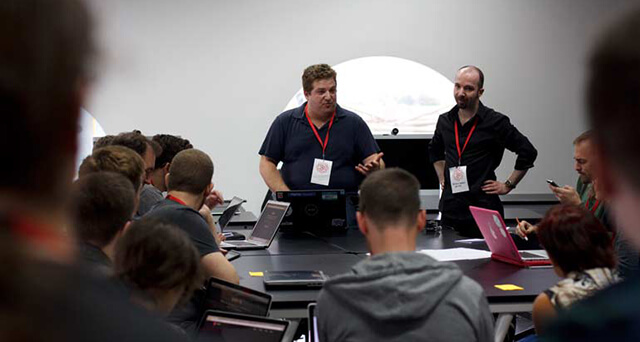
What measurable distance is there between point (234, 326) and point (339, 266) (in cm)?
114

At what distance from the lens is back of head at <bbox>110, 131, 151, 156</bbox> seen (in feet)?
11.7

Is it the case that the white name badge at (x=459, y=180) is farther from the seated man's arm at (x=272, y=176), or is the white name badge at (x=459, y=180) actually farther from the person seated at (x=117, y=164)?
the person seated at (x=117, y=164)

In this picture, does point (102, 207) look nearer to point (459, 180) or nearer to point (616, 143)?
point (616, 143)

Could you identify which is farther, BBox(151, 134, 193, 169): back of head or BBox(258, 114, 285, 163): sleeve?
BBox(258, 114, 285, 163): sleeve

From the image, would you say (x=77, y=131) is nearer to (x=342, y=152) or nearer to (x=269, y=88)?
(x=342, y=152)

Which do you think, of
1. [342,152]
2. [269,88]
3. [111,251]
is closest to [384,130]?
[269,88]

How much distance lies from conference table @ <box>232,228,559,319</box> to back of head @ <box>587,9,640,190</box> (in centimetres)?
228

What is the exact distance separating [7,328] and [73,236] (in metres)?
0.10

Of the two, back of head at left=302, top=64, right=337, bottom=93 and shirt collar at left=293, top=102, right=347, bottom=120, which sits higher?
back of head at left=302, top=64, right=337, bottom=93

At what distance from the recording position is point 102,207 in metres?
2.06

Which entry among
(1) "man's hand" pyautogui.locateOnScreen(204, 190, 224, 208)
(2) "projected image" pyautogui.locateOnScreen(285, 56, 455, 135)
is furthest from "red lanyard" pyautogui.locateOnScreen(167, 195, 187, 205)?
(2) "projected image" pyautogui.locateOnScreen(285, 56, 455, 135)

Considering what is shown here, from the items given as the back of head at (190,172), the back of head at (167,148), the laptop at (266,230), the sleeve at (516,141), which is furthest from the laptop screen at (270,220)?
the sleeve at (516,141)

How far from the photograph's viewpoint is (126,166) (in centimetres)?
266

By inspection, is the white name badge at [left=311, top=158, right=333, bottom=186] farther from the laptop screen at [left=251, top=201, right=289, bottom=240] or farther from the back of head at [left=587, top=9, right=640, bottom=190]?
the back of head at [left=587, top=9, right=640, bottom=190]
